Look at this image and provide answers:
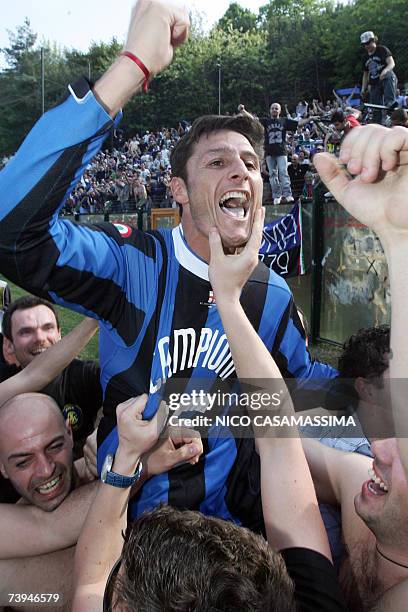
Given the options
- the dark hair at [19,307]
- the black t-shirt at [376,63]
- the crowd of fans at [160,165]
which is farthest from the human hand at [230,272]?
A: the black t-shirt at [376,63]

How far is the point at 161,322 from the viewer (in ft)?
6.70

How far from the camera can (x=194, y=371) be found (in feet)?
6.77

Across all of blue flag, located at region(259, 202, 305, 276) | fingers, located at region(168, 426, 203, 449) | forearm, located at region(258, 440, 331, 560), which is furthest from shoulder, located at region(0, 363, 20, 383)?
blue flag, located at region(259, 202, 305, 276)

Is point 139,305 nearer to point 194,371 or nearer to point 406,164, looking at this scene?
point 194,371

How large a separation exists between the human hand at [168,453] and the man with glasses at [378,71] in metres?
10.8

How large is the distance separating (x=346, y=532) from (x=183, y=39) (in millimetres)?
1708

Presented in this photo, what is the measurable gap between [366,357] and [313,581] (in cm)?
141

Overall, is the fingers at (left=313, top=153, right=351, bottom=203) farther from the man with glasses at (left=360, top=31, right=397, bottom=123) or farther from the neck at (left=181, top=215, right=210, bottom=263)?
the man with glasses at (left=360, top=31, right=397, bottom=123)

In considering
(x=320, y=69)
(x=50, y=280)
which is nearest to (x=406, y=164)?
(x=50, y=280)

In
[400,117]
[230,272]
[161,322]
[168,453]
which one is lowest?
[168,453]

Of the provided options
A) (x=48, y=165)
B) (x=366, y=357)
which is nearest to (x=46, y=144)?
(x=48, y=165)

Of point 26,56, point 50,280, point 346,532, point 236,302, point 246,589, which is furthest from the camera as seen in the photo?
point 26,56

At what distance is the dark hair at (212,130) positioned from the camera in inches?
91.2

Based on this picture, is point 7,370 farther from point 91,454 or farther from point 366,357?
point 366,357
